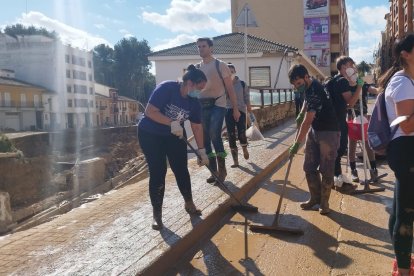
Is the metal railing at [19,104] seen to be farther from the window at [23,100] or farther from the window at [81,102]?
the window at [81,102]

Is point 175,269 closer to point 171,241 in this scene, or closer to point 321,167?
point 171,241

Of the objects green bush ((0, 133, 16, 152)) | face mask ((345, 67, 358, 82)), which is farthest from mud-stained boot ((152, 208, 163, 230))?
green bush ((0, 133, 16, 152))

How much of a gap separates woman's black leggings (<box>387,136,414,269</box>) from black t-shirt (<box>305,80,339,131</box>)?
177 centimetres

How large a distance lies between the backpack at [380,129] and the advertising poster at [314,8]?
5751cm

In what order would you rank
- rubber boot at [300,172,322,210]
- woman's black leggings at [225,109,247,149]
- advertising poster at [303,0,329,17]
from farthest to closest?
advertising poster at [303,0,329,17]
woman's black leggings at [225,109,247,149]
rubber boot at [300,172,322,210]

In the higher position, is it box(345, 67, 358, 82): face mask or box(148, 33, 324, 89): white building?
box(148, 33, 324, 89): white building

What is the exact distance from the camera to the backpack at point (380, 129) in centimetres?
281

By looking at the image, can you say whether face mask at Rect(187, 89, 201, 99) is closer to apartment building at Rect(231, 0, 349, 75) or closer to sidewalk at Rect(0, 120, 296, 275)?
sidewalk at Rect(0, 120, 296, 275)

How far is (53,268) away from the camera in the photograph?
338 centimetres

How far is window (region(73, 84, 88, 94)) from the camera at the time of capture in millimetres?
69812

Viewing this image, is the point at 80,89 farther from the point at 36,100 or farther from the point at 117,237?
the point at 117,237

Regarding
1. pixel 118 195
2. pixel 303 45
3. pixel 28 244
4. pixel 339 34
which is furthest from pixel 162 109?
pixel 339 34

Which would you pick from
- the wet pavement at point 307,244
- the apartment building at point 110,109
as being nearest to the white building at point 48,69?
the apartment building at point 110,109

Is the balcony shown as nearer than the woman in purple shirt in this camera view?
No
